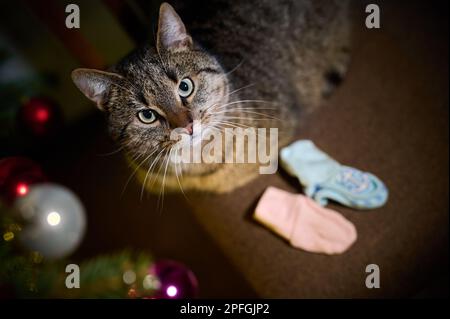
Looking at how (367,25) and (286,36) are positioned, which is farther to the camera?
(367,25)

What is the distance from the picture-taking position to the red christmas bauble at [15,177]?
2.82 ft

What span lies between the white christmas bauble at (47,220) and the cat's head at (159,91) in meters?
0.28

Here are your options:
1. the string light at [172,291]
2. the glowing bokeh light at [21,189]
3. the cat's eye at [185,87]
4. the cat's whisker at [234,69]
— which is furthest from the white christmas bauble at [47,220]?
the cat's whisker at [234,69]

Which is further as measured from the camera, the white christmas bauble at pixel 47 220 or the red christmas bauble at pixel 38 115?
the red christmas bauble at pixel 38 115

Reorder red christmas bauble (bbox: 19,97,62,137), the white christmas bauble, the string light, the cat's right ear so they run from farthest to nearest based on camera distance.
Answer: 1. red christmas bauble (bbox: 19,97,62,137)
2. the string light
3. the white christmas bauble
4. the cat's right ear

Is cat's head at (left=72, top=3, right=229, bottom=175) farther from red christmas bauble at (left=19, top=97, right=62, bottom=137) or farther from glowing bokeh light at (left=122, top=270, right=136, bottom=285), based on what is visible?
red christmas bauble at (left=19, top=97, right=62, bottom=137)

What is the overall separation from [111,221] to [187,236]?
0.33 metres

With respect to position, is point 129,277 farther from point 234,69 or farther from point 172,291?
point 234,69

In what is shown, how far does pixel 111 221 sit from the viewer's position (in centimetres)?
146

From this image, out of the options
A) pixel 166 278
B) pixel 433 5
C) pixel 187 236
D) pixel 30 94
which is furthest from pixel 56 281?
pixel 433 5

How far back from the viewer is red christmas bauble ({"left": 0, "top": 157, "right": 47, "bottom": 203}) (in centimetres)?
86

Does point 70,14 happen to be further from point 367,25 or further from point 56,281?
point 367,25

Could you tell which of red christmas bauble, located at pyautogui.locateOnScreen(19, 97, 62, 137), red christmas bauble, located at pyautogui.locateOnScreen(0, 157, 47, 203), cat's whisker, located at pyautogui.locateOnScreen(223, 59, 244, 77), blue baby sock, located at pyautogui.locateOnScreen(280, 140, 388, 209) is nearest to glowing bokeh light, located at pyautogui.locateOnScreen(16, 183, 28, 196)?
red christmas bauble, located at pyautogui.locateOnScreen(0, 157, 47, 203)

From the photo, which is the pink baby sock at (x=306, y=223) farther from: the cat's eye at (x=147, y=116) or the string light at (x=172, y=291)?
the cat's eye at (x=147, y=116)
